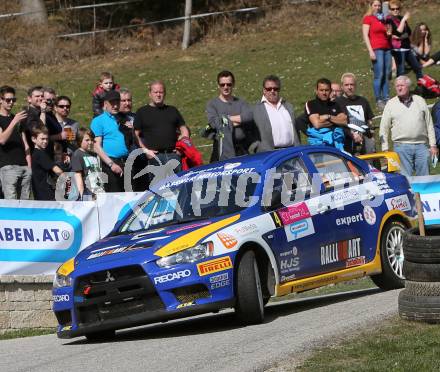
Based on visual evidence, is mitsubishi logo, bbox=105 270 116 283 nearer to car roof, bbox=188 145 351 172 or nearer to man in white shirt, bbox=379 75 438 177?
car roof, bbox=188 145 351 172

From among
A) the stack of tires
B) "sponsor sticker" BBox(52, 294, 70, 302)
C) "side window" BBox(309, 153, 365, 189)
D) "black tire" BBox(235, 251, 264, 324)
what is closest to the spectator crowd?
"side window" BBox(309, 153, 365, 189)

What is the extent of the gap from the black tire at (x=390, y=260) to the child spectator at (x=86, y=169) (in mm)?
4417

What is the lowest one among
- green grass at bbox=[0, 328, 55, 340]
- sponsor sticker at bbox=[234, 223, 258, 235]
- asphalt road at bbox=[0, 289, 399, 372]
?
green grass at bbox=[0, 328, 55, 340]

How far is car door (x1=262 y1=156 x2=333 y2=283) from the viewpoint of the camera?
11375mm

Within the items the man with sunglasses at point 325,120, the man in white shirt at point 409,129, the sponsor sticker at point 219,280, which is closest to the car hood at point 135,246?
the sponsor sticker at point 219,280

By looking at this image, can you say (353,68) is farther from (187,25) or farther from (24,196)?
(24,196)

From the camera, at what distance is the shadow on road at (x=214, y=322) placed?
438 inches

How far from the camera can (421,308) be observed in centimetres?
991

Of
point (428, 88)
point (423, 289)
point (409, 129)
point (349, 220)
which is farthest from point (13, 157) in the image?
point (428, 88)

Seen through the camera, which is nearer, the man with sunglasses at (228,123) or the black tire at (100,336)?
the black tire at (100,336)

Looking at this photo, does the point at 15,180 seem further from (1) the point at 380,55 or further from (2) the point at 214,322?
(1) the point at 380,55

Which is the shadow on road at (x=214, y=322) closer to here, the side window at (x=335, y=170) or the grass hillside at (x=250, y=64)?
the side window at (x=335, y=170)

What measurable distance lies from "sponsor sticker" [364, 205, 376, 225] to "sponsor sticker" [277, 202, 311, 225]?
1.02 metres

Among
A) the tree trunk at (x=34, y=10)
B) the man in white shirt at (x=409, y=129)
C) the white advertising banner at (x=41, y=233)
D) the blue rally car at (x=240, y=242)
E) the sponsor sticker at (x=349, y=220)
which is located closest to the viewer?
the blue rally car at (x=240, y=242)
